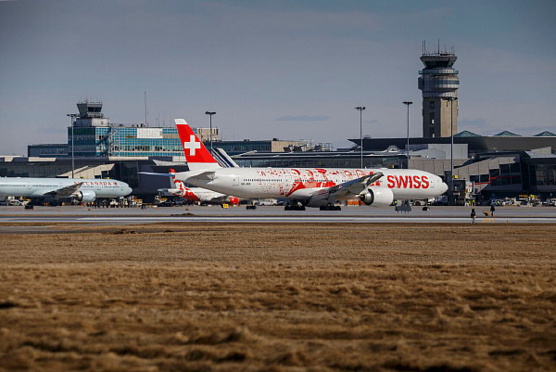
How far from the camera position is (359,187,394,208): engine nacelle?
75.7 metres

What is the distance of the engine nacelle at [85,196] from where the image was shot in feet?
372

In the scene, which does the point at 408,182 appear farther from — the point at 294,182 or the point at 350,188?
the point at 294,182

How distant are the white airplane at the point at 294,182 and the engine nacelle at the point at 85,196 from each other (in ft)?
140

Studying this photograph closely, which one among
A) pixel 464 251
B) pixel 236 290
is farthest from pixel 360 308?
pixel 464 251

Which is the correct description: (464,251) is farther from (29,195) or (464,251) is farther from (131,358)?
(29,195)

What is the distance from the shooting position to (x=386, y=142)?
19125 cm

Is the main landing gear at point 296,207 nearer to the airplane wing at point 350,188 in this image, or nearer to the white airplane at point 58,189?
the airplane wing at point 350,188

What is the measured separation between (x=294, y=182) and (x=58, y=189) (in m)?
53.5

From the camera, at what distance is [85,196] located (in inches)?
4505

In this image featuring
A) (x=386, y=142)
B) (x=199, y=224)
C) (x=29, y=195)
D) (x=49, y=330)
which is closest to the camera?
(x=49, y=330)

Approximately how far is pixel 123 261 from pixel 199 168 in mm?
40515

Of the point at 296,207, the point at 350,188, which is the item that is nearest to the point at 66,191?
the point at 296,207

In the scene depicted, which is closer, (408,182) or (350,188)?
(350,188)

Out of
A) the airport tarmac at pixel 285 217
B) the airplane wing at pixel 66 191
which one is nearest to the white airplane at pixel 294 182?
the airport tarmac at pixel 285 217
